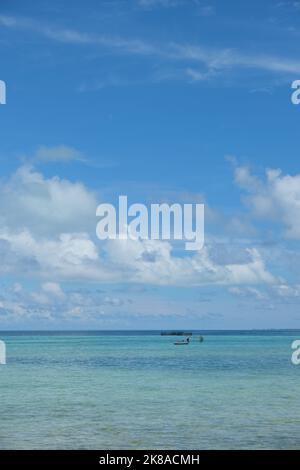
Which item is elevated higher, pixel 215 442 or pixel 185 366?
pixel 185 366

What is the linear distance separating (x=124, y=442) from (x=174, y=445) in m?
2.17

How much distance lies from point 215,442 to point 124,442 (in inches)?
153

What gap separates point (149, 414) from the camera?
33375 millimetres

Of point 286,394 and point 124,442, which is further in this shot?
point 286,394

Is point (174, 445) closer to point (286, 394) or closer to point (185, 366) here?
point (286, 394)

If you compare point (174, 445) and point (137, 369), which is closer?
point (174, 445)
